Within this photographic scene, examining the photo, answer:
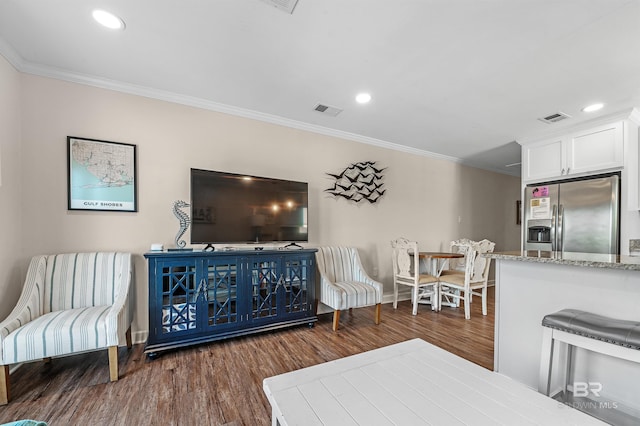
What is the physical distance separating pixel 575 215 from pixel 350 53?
3.47 m

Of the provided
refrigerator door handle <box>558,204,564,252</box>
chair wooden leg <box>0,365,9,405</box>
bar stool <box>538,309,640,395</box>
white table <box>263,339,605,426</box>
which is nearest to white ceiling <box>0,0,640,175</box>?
refrigerator door handle <box>558,204,564,252</box>

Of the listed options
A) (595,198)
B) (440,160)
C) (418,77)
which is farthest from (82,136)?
(595,198)

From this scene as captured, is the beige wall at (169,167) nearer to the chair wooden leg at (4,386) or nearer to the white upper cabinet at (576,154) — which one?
the chair wooden leg at (4,386)

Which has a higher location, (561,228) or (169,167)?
(169,167)

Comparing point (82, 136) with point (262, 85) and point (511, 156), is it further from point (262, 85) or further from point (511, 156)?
point (511, 156)

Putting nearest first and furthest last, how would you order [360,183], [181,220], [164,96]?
[181,220], [164,96], [360,183]

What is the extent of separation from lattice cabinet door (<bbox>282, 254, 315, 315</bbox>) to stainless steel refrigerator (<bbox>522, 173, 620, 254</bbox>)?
127 inches

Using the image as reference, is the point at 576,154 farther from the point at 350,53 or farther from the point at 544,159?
the point at 350,53

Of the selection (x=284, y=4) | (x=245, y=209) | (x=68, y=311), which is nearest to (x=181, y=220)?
(x=245, y=209)

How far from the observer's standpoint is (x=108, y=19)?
168 centimetres

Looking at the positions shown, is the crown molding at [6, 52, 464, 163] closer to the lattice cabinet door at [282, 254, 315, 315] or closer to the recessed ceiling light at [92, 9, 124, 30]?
the recessed ceiling light at [92, 9, 124, 30]

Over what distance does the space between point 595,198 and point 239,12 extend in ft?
13.9

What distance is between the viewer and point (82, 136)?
232cm

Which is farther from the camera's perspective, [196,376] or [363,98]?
[363,98]
